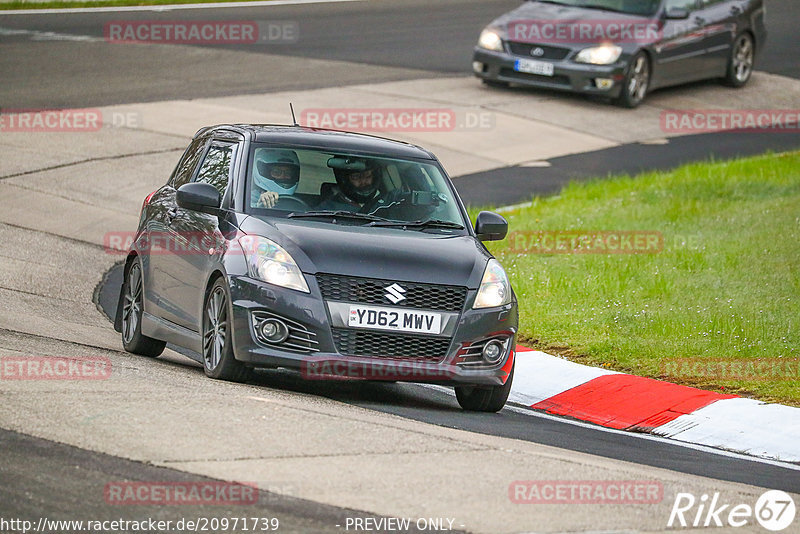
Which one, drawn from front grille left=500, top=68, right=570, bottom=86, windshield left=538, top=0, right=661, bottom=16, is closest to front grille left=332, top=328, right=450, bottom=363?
front grille left=500, top=68, right=570, bottom=86

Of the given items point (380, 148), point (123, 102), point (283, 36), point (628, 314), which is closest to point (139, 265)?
point (380, 148)

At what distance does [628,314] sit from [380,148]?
3472 millimetres

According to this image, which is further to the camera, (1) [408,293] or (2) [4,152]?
(2) [4,152]

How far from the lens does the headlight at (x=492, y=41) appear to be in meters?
23.2

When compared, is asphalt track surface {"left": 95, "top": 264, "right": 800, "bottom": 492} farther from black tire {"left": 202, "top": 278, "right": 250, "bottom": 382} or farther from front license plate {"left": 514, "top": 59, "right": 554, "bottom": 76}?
front license plate {"left": 514, "top": 59, "right": 554, "bottom": 76}

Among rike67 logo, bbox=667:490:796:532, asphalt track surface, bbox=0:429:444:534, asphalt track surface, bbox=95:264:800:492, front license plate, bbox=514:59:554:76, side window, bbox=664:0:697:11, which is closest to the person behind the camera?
asphalt track surface, bbox=0:429:444:534

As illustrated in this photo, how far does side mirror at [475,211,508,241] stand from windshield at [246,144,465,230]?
0.43ft

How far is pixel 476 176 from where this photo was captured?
19.7 m

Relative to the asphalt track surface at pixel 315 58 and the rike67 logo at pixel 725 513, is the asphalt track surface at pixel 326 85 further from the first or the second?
the rike67 logo at pixel 725 513

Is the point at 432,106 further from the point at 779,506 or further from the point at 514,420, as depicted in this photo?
the point at 779,506

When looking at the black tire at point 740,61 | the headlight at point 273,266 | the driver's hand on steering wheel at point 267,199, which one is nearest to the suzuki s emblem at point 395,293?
the headlight at point 273,266

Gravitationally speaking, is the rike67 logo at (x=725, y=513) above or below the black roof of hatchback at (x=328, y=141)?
below

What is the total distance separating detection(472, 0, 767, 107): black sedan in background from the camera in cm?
2283

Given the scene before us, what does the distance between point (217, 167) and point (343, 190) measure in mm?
1016
